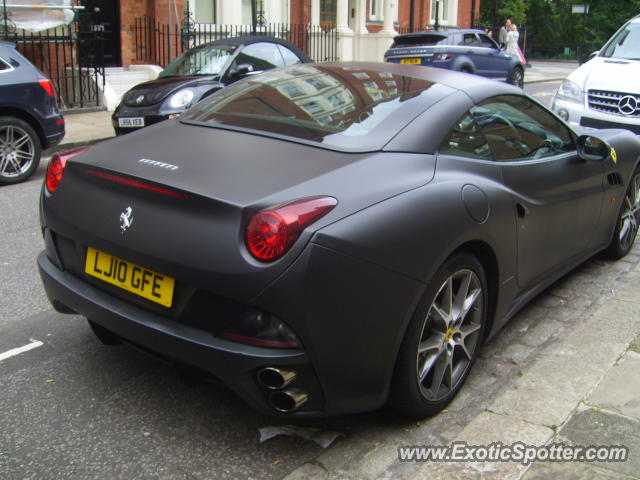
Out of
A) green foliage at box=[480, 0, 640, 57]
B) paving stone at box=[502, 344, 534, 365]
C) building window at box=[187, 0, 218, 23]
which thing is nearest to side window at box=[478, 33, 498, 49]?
building window at box=[187, 0, 218, 23]

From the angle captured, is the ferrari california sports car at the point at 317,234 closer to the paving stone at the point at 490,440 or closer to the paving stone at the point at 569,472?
the paving stone at the point at 490,440

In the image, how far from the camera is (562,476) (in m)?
2.77

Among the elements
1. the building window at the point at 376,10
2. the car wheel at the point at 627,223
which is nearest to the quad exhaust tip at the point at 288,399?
the car wheel at the point at 627,223

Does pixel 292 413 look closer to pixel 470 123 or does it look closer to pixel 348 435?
pixel 348 435

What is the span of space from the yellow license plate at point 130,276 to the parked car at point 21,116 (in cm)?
591

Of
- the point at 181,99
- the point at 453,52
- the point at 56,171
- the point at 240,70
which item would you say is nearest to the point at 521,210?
the point at 56,171

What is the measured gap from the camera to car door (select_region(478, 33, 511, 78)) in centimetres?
1969

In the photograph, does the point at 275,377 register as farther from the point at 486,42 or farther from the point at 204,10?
the point at 204,10

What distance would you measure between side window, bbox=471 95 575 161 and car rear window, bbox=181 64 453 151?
0.29 metres

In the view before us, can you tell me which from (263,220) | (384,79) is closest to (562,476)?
(263,220)

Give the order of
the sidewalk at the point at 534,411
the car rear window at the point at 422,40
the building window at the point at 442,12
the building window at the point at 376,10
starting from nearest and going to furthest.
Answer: the sidewalk at the point at 534,411 → the car rear window at the point at 422,40 → the building window at the point at 376,10 → the building window at the point at 442,12

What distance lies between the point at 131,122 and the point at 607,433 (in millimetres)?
8323

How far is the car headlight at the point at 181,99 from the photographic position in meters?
9.98

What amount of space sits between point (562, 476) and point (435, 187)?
1.26 metres
